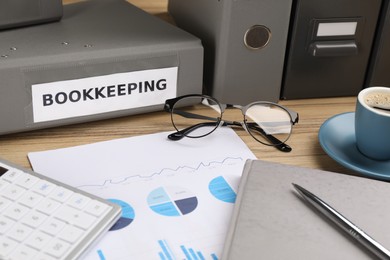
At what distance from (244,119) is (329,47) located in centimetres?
15

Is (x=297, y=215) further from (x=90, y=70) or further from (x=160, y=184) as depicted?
(x=90, y=70)

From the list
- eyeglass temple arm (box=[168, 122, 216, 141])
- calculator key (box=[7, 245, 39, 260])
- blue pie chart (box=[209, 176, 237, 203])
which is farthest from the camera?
eyeglass temple arm (box=[168, 122, 216, 141])

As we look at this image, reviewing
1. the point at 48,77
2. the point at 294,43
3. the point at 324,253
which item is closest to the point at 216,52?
the point at 294,43

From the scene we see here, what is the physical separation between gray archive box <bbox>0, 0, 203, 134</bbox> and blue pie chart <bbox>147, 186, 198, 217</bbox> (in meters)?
0.15

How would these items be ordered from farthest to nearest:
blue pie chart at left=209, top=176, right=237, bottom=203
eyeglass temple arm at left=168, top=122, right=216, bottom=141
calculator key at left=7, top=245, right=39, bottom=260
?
eyeglass temple arm at left=168, top=122, right=216, bottom=141 < blue pie chart at left=209, top=176, right=237, bottom=203 < calculator key at left=7, top=245, right=39, bottom=260

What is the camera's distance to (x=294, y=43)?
29.0 inches

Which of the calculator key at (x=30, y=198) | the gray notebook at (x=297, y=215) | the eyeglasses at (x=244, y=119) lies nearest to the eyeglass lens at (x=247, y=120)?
the eyeglasses at (x=244, y=119)

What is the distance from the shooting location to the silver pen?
19.0 inches

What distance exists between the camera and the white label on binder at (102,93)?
0.64 meters

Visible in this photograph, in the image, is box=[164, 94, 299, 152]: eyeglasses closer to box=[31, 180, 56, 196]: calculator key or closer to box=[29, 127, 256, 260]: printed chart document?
box=[29, 127, 256, 260]: printed chart document

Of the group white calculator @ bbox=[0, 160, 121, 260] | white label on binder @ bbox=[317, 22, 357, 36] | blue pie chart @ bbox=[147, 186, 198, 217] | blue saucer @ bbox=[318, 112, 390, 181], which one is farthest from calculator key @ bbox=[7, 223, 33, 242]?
white label on binder @ bbox=[317, 22, 357, 36]

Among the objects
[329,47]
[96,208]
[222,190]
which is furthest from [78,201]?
[329,47]

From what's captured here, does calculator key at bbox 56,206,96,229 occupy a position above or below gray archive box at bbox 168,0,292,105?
below

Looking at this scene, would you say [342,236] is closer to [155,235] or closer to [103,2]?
[155,235]
